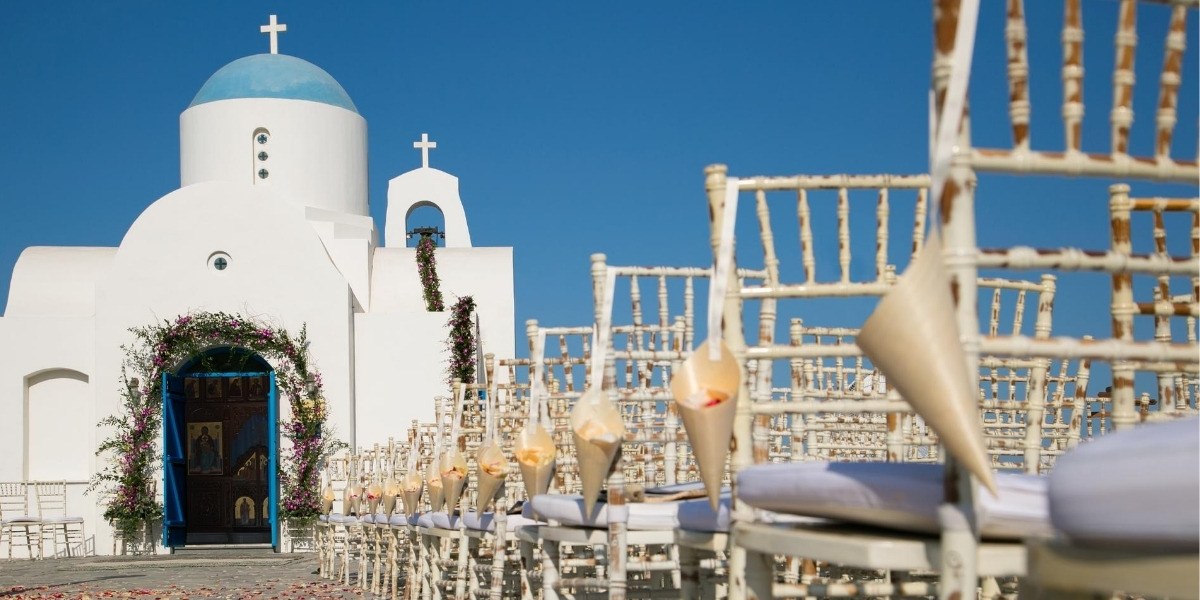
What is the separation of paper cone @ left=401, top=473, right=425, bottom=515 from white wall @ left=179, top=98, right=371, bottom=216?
1337 centimetres

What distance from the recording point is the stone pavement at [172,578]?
9484mm

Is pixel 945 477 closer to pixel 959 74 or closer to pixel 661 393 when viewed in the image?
pixel 959 74

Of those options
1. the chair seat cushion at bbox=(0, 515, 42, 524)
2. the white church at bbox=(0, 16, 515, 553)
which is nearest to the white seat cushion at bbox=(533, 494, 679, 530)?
the white church at bbox=(0, 16, 515, 553)

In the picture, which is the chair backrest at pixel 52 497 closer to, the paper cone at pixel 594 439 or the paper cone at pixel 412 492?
the paper cone at pixel 412 492

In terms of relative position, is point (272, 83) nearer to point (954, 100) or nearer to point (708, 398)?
point (708, 398)

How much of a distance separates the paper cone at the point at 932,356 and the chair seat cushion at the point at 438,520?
4.78 m

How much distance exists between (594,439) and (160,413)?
14.6 metres

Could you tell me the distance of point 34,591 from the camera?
1016 cm

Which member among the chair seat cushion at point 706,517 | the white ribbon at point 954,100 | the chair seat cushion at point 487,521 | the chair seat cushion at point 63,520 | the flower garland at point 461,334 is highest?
the flower garland at point 461,334

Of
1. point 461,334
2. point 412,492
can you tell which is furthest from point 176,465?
point 412,492

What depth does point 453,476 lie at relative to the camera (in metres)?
5.91

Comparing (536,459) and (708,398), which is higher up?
(708,398)

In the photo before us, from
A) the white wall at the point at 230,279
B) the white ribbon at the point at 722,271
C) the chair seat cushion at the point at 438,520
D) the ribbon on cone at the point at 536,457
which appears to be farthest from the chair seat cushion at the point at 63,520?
the white ribbon at the point at 722,271

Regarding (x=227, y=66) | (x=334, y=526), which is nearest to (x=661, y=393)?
(x=334, y=526)
